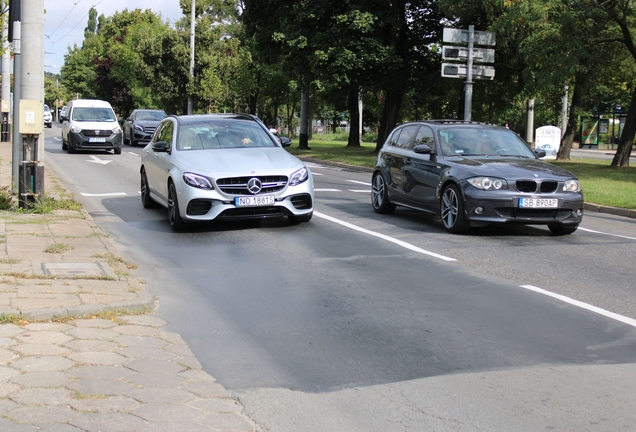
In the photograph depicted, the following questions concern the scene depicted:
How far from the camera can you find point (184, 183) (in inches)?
429

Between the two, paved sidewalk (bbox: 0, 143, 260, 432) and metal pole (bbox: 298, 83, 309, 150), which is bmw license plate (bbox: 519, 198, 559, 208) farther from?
metal pole (bbox: 298, 83, 309, 150)

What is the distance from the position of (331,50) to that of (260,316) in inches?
1064

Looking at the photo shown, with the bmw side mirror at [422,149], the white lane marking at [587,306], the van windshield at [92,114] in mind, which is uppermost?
the van windshield at [92,114]

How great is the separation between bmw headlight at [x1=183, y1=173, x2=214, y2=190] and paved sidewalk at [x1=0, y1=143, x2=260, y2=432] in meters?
2.66

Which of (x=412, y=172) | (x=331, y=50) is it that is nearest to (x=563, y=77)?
(x=331, y=50)

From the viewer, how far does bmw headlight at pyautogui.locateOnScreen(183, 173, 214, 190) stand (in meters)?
10.8

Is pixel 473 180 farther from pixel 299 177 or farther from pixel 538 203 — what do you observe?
pixel 299 177

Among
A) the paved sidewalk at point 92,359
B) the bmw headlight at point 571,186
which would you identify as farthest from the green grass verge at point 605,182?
the paved sidewalk at point 92,359

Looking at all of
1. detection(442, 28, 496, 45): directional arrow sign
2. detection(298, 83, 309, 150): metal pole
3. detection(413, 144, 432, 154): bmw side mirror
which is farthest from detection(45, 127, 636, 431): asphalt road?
detection(298, 83, 309, 150): metal pole

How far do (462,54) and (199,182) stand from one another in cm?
1348

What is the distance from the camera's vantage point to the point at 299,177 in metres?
11.3

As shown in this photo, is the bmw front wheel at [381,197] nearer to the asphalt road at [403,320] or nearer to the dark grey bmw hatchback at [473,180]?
the dark grey bmw hatchback at [473,180]

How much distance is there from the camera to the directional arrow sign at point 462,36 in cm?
2169

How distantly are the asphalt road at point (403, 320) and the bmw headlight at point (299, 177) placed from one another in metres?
0.69
